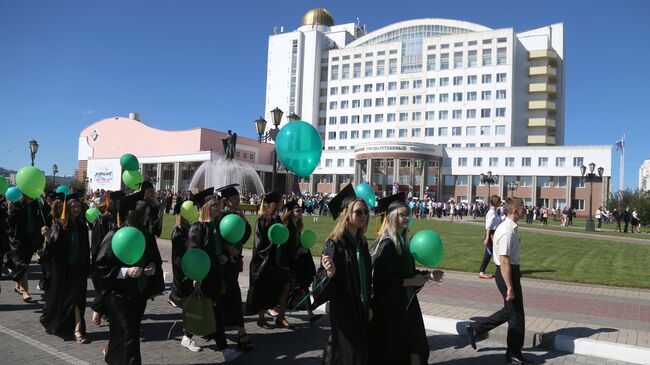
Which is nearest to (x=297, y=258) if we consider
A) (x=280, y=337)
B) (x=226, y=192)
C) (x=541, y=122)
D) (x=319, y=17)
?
(x=280, y=337)

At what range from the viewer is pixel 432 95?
8544cm

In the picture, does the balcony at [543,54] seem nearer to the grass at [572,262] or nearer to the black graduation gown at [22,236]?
the grass at [572,262]

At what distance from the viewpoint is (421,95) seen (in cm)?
8644

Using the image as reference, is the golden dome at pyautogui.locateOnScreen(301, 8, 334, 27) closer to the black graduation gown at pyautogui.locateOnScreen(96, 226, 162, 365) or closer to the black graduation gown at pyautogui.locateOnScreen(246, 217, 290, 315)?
the black graduation gown at pyautogui.locateOnScreen(246, 217, 290, 315)

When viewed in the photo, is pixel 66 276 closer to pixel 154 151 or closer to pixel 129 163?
pixel 129 163

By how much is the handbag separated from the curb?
3780 mm

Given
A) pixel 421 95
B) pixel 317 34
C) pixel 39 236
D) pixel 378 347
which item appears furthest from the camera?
pixel 317 34

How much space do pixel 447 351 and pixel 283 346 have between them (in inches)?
86.0

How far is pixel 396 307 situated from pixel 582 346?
11.3ft

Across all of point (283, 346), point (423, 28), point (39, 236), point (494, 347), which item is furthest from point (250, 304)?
point (423, 28)

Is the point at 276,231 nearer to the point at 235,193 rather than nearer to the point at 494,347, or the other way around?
the point at 235,193

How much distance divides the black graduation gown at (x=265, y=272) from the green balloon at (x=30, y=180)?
3.60 m

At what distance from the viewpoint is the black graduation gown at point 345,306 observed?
4344mm

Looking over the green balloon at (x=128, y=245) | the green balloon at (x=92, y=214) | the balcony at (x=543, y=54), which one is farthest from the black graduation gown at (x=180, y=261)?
the balcony at (x=543, y=54)
